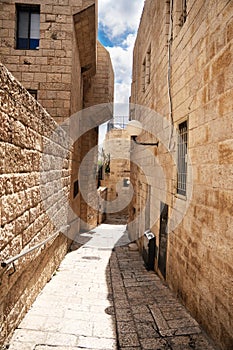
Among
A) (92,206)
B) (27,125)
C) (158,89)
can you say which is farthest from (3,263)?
(92,206)

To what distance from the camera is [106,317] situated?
335 cm

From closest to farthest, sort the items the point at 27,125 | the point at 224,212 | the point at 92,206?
the point at 224,212
the point at 27,125
the point at 92,206

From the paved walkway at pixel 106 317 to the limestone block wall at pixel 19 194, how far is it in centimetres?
30

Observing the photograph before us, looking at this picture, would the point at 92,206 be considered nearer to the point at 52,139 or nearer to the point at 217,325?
the point at 52,139

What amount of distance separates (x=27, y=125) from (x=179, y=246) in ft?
10.2

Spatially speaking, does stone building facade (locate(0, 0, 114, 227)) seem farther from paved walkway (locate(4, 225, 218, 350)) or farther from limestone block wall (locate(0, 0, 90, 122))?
paved walkway (locate(4, 225, 218, 350))

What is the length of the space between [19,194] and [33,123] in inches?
39.5

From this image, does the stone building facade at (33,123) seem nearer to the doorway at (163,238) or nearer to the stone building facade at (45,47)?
the stone building facade at (45,47)

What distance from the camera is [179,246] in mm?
4051

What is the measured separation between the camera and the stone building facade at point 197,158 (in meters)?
2.56

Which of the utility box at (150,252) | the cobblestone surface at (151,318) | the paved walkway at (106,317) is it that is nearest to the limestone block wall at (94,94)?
the utility box at (150,252)

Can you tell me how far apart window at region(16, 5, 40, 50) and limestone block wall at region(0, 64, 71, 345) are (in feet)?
14.2

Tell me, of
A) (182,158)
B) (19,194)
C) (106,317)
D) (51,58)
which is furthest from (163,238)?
(51,58)

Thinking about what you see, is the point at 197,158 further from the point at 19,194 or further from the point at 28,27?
the point at 28,27
